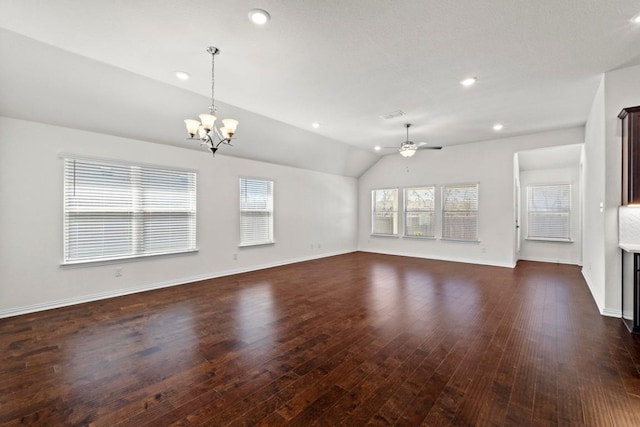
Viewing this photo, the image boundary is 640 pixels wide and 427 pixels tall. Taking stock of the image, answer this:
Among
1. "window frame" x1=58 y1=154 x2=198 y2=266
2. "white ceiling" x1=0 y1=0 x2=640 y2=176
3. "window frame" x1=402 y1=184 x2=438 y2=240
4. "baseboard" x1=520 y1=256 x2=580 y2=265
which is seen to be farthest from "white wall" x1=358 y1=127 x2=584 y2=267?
"window frame" x1=58 y1=154 x2=198 y2=266

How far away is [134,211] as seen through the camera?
470 cm

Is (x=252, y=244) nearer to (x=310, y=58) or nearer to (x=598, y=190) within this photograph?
(x=310, y=58)

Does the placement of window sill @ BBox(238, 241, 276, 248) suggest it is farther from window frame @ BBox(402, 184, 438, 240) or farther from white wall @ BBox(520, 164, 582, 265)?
white wall @ BBox(520, 164, 582, 265)

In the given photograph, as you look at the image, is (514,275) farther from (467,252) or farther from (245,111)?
(245,111)

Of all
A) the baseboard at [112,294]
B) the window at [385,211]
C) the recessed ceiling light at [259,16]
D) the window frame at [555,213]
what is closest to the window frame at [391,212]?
the window at [385,211]

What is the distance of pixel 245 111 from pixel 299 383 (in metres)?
4.25

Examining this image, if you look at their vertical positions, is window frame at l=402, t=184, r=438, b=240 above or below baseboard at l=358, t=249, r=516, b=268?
above

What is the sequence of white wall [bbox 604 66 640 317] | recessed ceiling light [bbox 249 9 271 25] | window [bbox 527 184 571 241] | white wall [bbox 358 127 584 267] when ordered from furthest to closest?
window [bbox 527 184 571 241]
white wall [bbox 358 127 584 267]
white wall [bbox 604 66 640 317]
recessed ceiling light [bbox 249 9 271 25]

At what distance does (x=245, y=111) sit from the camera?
15.8 ft

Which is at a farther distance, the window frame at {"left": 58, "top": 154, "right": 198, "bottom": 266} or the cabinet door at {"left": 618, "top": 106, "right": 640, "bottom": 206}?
the window frame at {"left": 58, "top": 154, "right": 198, "bottom": 266}

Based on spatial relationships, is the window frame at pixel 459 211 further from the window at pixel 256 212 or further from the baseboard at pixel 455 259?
the window at pixel 256 212

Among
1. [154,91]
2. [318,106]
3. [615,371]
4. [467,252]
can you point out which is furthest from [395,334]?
[467,252]

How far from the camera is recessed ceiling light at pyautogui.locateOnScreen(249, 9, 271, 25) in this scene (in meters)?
2.39

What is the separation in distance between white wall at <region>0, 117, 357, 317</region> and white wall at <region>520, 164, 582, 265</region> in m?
6.28
